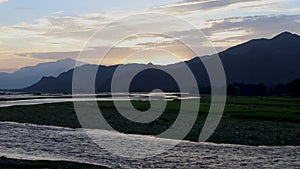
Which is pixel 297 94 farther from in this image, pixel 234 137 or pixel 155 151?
pixel 155 151

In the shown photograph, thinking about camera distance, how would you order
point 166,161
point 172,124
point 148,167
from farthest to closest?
point 172,124, point 166,161, point 148,167

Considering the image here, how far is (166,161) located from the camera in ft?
89.2

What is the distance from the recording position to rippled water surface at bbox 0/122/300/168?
26.2m

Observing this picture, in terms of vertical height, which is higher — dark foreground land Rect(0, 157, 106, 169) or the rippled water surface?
dark foreground land Rect(0, 157, 106, 169)

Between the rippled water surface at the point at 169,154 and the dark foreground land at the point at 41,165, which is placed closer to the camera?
the dark foreground land at the point at 41,165

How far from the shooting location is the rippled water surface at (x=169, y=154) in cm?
2623


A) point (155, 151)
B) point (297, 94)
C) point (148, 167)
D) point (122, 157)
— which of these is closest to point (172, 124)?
point (155, 151)

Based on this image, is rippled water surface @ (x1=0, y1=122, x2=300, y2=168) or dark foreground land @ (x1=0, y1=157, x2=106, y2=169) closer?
dark foreground land @ (x1=0, y1=157, x2=106, y2=169)

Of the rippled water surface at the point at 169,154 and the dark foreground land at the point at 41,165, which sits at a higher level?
the dark foreground land at the point at 41,165

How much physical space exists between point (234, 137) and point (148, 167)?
→ 1763 centimetres

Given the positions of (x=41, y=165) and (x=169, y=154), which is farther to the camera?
(x=169, y=154)

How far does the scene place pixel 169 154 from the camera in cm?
3028

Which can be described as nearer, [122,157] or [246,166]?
[246,166]

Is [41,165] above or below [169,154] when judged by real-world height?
above
